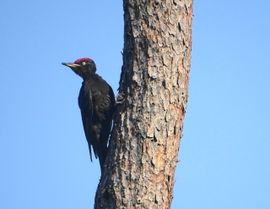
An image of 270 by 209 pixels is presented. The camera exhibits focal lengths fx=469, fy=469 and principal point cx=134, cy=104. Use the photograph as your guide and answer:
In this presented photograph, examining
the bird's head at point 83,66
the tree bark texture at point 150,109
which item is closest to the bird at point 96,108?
the bird's head at point 83,66

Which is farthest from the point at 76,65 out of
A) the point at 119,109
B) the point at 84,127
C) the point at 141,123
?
the point at 141,123

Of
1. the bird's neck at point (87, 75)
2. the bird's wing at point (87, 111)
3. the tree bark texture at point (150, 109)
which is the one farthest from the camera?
the bird's neck at point (87, 75)

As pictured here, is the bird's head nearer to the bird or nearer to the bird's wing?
the bird

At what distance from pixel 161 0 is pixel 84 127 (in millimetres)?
2769

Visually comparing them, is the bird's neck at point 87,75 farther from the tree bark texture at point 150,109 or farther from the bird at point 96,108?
the tree bark texture at point 150,109

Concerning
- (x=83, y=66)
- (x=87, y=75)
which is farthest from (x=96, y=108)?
(x=83, y=66)

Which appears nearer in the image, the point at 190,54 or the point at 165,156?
the point at 165,156

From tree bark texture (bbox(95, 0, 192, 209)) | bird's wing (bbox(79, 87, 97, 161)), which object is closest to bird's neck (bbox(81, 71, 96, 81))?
bird's wing (bbox(79, 87, 97, 161))

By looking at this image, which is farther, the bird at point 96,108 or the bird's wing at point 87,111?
the bird's wing at point 87,111

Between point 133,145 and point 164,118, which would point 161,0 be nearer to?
point 164,118

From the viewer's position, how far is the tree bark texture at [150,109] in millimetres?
4121

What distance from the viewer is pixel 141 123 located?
14.0 ft

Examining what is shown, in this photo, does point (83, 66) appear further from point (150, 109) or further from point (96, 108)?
point (150, 109)

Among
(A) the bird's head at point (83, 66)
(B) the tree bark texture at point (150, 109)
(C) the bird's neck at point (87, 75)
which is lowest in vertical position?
(B) the tree bark texture at point (150, 109)
